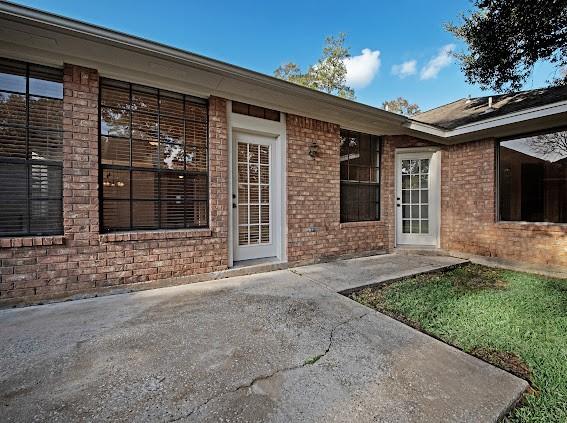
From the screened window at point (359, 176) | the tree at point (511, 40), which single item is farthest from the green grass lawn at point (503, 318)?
the tree at point (511, 40)

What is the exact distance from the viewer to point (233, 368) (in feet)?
5.71

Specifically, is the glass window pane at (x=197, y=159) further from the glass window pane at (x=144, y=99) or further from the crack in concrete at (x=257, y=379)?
the crack in concrete at (x=257, y=379)

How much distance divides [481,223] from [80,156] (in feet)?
21.4

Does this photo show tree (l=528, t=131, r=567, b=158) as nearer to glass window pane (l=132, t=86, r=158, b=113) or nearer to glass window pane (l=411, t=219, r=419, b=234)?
glass window pane (l=411, t=219, r=419, b=234)

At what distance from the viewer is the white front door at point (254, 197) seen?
13.6ft

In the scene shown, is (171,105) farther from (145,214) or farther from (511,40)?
(511,40)

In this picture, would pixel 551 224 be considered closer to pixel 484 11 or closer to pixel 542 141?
pixel 542 141

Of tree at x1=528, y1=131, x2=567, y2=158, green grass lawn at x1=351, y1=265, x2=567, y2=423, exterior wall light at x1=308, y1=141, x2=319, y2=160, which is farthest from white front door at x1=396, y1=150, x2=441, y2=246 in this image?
exterior wall light at x1=308, y1=141, x2=319, y2=160

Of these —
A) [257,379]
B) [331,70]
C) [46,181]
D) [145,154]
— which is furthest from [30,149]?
[331,70]

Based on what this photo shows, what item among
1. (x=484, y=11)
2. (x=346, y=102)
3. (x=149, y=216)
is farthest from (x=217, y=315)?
(x=484, y=11)

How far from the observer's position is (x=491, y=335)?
88.7 inches

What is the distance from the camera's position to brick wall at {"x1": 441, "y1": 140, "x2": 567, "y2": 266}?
434cm

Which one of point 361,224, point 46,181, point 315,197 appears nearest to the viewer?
point 46,181

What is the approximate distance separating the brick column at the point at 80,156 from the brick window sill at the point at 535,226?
6.47m
